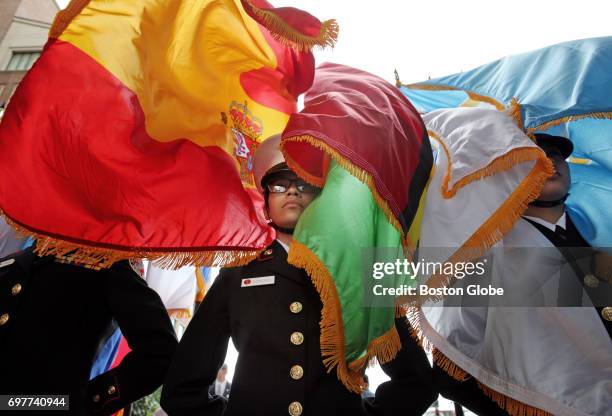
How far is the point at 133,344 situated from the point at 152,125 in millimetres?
1042

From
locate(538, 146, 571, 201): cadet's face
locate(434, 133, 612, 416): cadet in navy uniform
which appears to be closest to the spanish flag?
locate(434, 133, 612, 416): cadet in navy uniform

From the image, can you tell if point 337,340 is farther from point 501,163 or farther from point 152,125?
point 152,125

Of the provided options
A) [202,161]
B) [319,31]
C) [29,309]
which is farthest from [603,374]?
[29,309]

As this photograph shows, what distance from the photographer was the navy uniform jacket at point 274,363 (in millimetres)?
1586

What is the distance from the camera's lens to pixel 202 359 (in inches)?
71.6

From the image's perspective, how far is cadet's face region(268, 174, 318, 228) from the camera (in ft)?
6.61

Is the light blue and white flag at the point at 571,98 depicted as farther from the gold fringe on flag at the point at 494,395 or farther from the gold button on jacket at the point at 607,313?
the gold fringe on flag at the point at 494,395

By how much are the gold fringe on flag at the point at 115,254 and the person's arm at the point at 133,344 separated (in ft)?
0.49

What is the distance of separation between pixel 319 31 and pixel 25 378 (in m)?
1.85

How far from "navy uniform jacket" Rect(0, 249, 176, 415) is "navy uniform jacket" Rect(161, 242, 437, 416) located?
0.54ft

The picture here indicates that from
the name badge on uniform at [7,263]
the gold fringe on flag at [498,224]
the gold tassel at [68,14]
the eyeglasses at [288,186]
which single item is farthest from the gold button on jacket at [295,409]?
the gold tassel at [68,14]

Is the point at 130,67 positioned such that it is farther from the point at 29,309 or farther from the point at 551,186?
the point at 551,186

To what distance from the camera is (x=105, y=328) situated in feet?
6.34

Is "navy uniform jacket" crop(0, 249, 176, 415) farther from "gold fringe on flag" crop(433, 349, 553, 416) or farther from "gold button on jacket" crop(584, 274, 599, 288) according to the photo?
"gold button on jacket" crop(584, 274, 599, 288)
